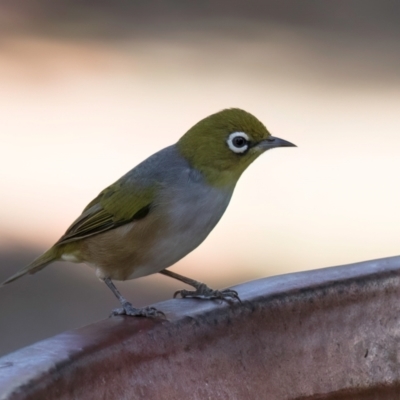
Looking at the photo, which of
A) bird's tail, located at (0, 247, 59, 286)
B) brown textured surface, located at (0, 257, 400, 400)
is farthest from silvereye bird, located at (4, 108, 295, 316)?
brown textured surface, located at (0, 257, 400, 400)

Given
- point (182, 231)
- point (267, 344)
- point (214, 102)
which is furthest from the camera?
point (214, 102)

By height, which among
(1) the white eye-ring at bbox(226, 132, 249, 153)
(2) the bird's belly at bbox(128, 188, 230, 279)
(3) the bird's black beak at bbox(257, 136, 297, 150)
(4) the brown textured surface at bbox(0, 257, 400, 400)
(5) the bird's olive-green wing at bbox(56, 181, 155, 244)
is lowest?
(4) the brown textured surface at bbox(0, 257, 400, 400)

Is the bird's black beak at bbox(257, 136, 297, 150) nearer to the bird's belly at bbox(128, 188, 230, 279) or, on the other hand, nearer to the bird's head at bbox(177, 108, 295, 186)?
the bird's head at bbox(177, 108, 295, 186)

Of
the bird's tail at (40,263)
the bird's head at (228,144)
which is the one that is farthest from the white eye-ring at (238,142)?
the bird's tail at (40,263)

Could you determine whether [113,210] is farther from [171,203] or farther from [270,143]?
[270,143]

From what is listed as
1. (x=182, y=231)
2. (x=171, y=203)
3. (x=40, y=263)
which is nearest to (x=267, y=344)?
(x=182, y=231)

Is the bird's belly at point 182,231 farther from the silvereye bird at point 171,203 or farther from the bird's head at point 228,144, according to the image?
the bird's head at point 228,144
